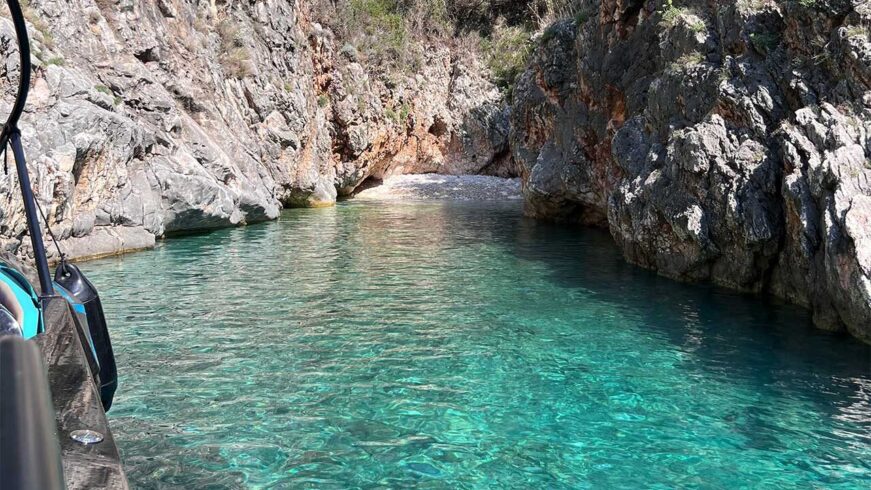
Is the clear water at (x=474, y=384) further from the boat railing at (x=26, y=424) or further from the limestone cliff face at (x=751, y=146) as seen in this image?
the boat railing at (x=26, y=424)

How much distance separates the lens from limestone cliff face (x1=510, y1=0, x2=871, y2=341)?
811 cm

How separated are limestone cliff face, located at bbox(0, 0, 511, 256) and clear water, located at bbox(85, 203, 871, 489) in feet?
8.66

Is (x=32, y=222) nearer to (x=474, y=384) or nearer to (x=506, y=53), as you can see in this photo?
(x=474, y=384)

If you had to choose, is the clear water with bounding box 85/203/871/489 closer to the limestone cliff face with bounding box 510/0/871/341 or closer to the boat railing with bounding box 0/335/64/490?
the limestone cliff face with bounding box 510/0/871/341

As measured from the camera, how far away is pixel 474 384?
255 inches

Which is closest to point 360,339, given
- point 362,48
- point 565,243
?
point 565,243

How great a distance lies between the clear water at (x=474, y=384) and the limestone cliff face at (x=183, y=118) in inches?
104

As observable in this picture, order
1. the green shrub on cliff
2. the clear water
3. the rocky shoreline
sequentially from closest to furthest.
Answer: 1. the clear water
2. the rocky shoreline
3. the green shrub on cliff

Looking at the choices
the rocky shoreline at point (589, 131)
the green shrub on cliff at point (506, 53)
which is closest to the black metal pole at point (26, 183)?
the rocky shoreline at point (589, 131)

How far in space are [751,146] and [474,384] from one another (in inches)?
257

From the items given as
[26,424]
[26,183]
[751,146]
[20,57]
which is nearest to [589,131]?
[751,146]

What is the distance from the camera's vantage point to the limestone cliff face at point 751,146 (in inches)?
319

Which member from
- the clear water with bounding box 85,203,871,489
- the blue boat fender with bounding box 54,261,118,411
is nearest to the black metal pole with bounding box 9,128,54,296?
the blue boat fender with bounding box 54,261,118,411

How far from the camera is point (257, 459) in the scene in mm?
4859
